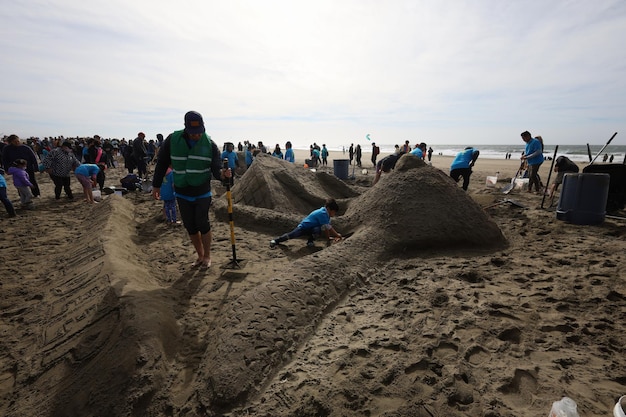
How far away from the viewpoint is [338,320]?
2820 millimetres

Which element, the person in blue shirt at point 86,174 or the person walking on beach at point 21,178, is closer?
the person walking on beach at point 21,178

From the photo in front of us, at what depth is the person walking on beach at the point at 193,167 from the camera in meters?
3.50

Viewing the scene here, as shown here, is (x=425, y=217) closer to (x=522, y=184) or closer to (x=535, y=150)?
(x=535, y=150)

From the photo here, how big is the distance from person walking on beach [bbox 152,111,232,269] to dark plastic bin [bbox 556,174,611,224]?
561cm

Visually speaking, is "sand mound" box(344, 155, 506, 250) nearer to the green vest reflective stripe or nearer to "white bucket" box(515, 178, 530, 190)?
the green vest reflective stripe

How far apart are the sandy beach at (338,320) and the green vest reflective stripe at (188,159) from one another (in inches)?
48.0

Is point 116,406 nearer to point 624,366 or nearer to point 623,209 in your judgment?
point 624,366

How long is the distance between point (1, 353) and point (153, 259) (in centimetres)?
191

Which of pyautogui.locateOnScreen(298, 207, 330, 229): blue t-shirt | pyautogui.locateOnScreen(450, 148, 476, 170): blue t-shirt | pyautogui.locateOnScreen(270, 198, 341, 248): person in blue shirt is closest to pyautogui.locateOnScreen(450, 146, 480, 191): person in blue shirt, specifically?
pyautogui.locateOnScreen(450, 148, 476, 170): blue t-shirt

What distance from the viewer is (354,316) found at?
2891 mm

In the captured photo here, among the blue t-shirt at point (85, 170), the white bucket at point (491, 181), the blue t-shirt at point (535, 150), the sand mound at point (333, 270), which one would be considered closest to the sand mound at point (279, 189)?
the sand mound at point (333, 270)

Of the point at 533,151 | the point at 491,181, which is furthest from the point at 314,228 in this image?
A: the point at 491,181

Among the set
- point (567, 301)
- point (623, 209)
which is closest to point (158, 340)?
point (567, 301)

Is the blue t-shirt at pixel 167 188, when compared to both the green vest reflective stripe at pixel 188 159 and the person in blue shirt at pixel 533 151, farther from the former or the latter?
the person in blue shirt at pixel 533 151
